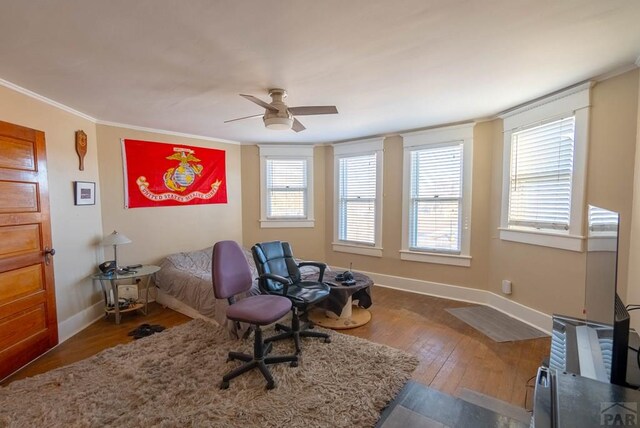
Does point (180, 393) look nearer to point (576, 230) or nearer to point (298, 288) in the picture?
point (298, 288)

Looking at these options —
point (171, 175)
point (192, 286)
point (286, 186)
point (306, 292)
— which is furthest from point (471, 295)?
point (171, 175)

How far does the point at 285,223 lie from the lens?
16.1 ft

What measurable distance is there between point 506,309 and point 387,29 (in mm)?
3255

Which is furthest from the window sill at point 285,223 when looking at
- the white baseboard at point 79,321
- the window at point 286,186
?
the white baseboard at point 79,321

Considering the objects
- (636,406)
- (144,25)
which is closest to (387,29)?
(144,25)

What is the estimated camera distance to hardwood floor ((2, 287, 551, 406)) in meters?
2.13

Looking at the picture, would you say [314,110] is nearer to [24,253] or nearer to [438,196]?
[438,196]

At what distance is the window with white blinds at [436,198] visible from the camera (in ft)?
12.4

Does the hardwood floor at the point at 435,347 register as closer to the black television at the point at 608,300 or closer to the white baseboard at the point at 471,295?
the white baseboard at the point at 471,295

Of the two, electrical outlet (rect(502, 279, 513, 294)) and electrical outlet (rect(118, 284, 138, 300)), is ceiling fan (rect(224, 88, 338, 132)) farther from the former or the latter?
electrical outlet (rect(502, 279, 513, 294))

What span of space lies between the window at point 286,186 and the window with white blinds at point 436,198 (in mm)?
1720

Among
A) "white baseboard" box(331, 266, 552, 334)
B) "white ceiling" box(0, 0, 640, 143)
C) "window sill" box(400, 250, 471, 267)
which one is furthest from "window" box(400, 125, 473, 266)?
"white ceiling" box(0, 0, 640, 143)

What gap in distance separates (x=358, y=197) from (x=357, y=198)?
2 cm

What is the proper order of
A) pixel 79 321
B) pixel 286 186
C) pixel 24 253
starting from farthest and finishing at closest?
1. pixel 286 186
2. pixel 79 321
3. pixel 24 253
